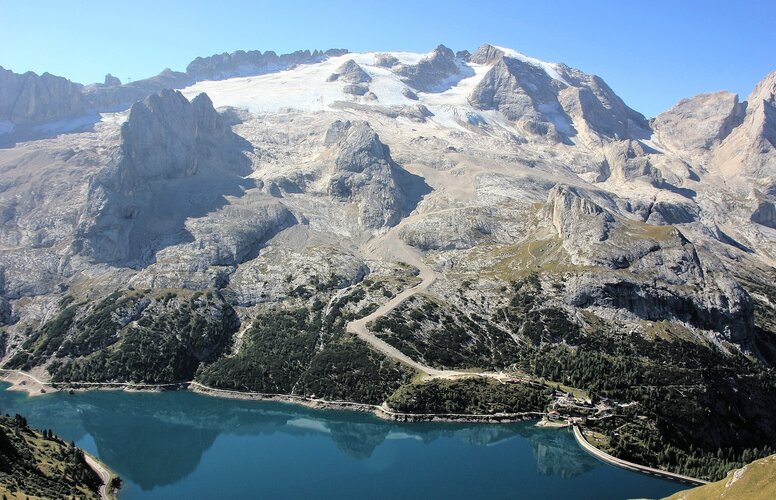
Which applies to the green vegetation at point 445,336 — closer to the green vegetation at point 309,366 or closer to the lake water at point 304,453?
the green vegetation at point 309,366

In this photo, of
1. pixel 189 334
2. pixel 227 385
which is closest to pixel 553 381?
pixel 227 385

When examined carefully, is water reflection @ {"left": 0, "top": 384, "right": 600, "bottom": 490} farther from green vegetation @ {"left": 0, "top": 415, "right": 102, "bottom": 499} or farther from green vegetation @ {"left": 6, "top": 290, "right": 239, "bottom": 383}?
green vegetation @ {"left": 0, "top": 415, "right": 102, "bottom": 499}

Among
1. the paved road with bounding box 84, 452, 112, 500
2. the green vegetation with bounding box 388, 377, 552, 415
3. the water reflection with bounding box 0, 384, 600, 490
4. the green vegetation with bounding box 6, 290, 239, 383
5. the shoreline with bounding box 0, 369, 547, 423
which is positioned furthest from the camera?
the green vegetation with bounding box 6, 290, 239, 383

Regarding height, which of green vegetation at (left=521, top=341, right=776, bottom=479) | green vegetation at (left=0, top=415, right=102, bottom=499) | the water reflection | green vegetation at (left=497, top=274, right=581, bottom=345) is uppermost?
green vegetation at (left=497, top=274, right=581, bottom=345)

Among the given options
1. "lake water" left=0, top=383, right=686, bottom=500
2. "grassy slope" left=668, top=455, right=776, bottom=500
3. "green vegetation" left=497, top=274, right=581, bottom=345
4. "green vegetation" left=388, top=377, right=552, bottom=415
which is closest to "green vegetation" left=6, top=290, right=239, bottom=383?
"lake water" left=0, top=383, right=686, bottom=500

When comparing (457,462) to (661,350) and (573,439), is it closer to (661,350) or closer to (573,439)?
(573,439)

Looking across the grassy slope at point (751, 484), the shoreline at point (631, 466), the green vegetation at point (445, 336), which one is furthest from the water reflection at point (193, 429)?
the grassy slope at point (751, 484)

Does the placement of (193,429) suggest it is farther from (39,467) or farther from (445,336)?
(445,336)
